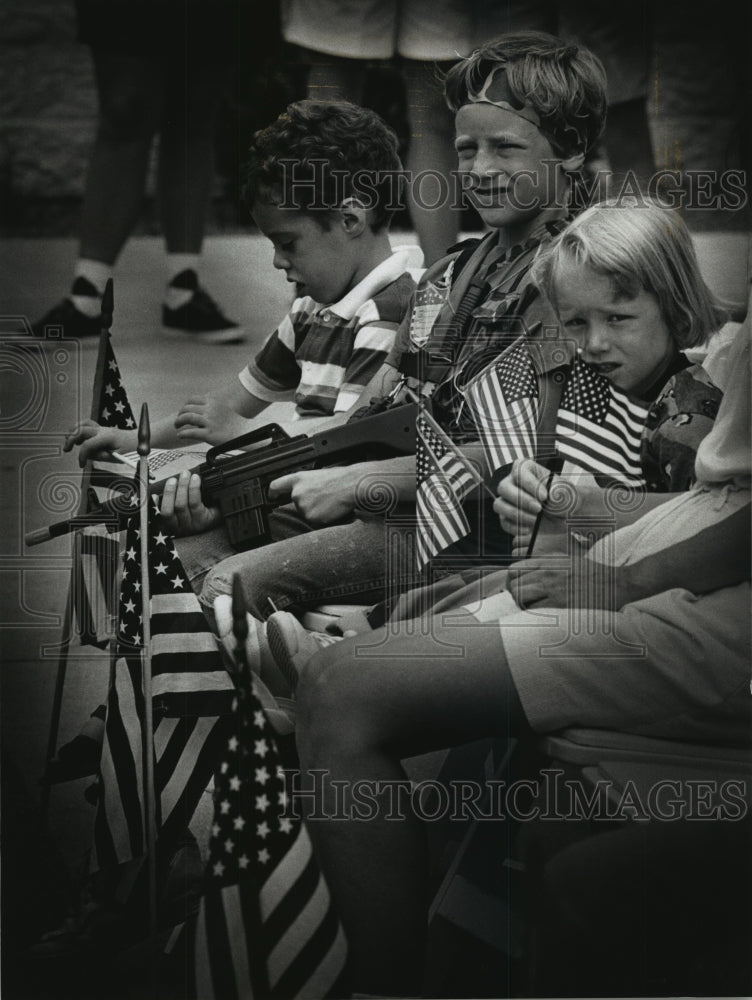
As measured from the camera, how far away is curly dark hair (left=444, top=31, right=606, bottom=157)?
4.56 m

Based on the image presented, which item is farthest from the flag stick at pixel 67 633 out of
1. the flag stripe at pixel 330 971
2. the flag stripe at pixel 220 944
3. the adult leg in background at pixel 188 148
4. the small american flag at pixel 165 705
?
the flag stripe at pixel 330 971

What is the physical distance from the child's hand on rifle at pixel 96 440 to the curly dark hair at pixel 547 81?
4.71ft

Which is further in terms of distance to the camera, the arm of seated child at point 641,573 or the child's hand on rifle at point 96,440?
the child's hand on rifle at point 96,440

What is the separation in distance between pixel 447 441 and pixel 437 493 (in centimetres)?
16

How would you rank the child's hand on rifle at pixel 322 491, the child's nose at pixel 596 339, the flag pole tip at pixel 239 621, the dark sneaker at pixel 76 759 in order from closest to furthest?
the flag pole tip at pixel 239 621 → the child's nose at pixel 596 339 → the child's hand on rifle at pixel 322 491 → the dark sneaker at pixel 76 759

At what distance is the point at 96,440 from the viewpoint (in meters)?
4.73

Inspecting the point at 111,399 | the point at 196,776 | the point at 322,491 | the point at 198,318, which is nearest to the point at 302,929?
the point at 196,776

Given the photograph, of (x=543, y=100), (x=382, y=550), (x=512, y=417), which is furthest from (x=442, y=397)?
(x=543, y=100)

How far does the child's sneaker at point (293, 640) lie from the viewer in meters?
4.61

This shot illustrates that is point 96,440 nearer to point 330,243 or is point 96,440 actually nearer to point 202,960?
point 330,243

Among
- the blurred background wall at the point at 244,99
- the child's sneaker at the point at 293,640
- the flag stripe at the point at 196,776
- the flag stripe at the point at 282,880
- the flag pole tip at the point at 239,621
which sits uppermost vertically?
the blurred background wall at the point at 244,99

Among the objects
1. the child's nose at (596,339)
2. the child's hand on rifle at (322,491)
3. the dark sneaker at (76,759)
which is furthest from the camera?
the dark sneaker at (76,759)

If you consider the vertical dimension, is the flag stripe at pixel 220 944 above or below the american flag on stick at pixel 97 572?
below

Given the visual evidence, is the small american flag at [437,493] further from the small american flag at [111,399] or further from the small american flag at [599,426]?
the small american flag at [111,399]
